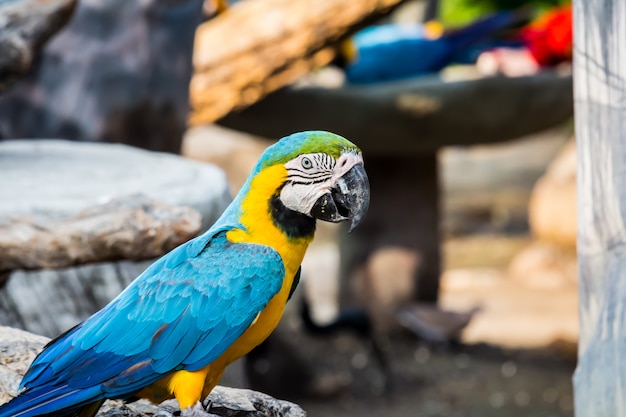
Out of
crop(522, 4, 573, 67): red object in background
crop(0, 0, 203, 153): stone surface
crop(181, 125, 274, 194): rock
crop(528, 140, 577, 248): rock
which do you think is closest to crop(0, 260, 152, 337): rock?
crop(0, 0, 203, 153): stone surface

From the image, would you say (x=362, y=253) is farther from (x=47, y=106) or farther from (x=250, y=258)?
(x=250, y=258)

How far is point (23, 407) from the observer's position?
1.08 m

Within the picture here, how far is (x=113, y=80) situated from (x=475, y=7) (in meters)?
2.54

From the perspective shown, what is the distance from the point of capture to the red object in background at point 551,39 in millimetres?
3564

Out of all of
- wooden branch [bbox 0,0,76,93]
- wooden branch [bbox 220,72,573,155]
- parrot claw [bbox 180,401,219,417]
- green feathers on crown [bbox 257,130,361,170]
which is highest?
wooden branch [bbox 0,0,76,93]

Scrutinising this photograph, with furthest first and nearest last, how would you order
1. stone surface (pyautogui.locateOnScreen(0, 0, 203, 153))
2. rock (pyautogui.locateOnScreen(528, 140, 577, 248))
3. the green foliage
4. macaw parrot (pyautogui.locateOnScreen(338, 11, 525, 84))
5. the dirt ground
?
1. rock (pyautogui.locateOnScreen(528, 140, 577, 248))
2. the green foliage
3. macaw parrot (pyautogui.locateOnScreen(338, 11, 525, 84))
4. the dirt ground
5. stone surface (pyautogui.locateOnScreen(0, 0, 203, 153))

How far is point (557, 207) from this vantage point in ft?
20.3

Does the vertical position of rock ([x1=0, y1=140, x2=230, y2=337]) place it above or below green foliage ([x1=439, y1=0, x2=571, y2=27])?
below

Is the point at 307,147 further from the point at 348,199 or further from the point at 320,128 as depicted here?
the point at 320,128

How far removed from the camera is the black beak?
3.67ft

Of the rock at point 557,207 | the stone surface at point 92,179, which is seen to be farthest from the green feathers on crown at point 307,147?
the rock at point 557,207

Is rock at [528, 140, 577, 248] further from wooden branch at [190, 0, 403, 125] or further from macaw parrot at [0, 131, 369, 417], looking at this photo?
macaw parrot at [0, 131, 369, 417]

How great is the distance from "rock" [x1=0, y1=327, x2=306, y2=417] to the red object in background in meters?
2.64

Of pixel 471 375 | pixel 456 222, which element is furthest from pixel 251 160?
pixel 471 375
